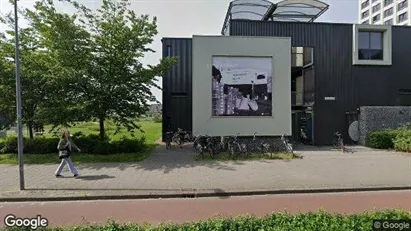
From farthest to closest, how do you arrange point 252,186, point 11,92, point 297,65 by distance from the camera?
point 297,65
point 11,92
point 252,186

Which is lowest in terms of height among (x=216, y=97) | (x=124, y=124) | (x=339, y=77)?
(x=124, y=124)

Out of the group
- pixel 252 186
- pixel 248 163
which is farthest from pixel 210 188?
pixel 248 163

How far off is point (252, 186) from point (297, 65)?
14.4 m

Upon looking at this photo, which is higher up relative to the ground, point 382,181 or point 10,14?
point 10,14

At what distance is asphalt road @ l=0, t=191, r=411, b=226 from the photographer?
5.96 meters

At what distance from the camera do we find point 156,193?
762cm

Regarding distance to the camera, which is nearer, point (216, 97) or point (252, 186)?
point (252, 186)

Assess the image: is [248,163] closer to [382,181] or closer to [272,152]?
[272,152]

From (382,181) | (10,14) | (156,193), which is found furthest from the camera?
(10,14)

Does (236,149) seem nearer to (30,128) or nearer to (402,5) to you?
(30,128)

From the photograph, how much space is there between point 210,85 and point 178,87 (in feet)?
18.9

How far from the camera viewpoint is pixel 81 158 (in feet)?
41.2

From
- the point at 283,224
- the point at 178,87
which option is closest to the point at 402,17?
the point at 178,87

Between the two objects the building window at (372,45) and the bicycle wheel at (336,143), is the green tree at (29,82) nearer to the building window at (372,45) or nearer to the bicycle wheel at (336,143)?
the bicycle wheel at (336,143)
